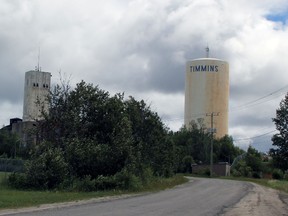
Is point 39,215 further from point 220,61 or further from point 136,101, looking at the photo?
point 220,61

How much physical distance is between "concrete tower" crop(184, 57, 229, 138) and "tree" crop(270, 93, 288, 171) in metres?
16.3

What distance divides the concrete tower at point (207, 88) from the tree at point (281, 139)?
16.3m

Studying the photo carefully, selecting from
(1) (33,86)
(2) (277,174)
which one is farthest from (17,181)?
(1) (33,86)

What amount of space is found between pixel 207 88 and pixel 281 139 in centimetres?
2241

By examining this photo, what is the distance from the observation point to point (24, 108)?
11581cm

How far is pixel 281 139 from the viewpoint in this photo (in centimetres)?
9069

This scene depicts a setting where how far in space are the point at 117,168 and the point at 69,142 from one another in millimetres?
4135

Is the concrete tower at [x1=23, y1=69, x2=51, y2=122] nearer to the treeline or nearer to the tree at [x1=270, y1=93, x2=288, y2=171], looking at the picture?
the tree at [x1=270, y1=93, x2=288, y2=171]

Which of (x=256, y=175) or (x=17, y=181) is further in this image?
(x=256, y=175)

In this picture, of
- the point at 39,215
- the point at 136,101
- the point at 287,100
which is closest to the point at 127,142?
the point at 136,101

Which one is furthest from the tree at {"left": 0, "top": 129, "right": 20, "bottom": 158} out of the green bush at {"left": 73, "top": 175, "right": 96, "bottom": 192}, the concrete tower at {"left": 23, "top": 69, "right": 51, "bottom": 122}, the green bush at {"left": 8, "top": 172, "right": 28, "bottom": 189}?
the green bush at {"left": 73, "top": 175, "right": 96, "bottom": 192}

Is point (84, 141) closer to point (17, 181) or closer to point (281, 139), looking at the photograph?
point (17, 181)

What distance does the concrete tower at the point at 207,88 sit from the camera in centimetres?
10769

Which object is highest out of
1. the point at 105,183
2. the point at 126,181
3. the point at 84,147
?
the point at 84,147
